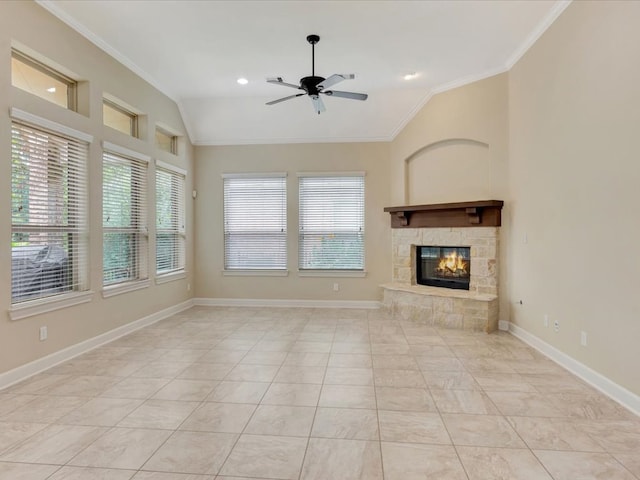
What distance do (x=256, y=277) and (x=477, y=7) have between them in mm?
4932

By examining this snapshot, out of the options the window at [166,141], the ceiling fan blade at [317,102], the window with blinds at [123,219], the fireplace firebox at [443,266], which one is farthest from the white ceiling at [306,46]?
the fireplace firebox at [443,266]

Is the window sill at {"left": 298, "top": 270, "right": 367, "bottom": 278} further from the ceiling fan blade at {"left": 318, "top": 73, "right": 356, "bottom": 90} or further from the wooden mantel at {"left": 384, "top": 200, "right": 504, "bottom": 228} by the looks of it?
the ceiling fan blade at {"left": 318, "top": 73, "right": 356, "bottom": 90}

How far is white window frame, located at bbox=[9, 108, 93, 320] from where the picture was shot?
10.6 ft

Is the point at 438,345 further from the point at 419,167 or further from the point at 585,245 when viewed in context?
the point at 419,167

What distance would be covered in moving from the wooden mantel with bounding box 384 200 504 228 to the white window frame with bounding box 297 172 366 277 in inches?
24.8

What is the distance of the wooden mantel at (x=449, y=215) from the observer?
15.0 feet

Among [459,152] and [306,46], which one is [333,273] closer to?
[459,152]

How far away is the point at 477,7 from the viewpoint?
10.8ft

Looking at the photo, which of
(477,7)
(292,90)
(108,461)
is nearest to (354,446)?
(108,461)

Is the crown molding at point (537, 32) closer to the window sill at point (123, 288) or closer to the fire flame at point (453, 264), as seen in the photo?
the fire flame at point (453, 264)

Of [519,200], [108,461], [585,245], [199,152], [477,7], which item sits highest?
[477,7]

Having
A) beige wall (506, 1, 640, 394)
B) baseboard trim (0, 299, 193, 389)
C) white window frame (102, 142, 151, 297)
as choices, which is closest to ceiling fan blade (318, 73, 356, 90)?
beige wall (506, 1, 640, 394)

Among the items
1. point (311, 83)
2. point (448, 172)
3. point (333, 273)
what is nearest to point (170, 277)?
point (333, 273)

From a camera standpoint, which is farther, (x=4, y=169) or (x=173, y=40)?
(x=173, y=40)
